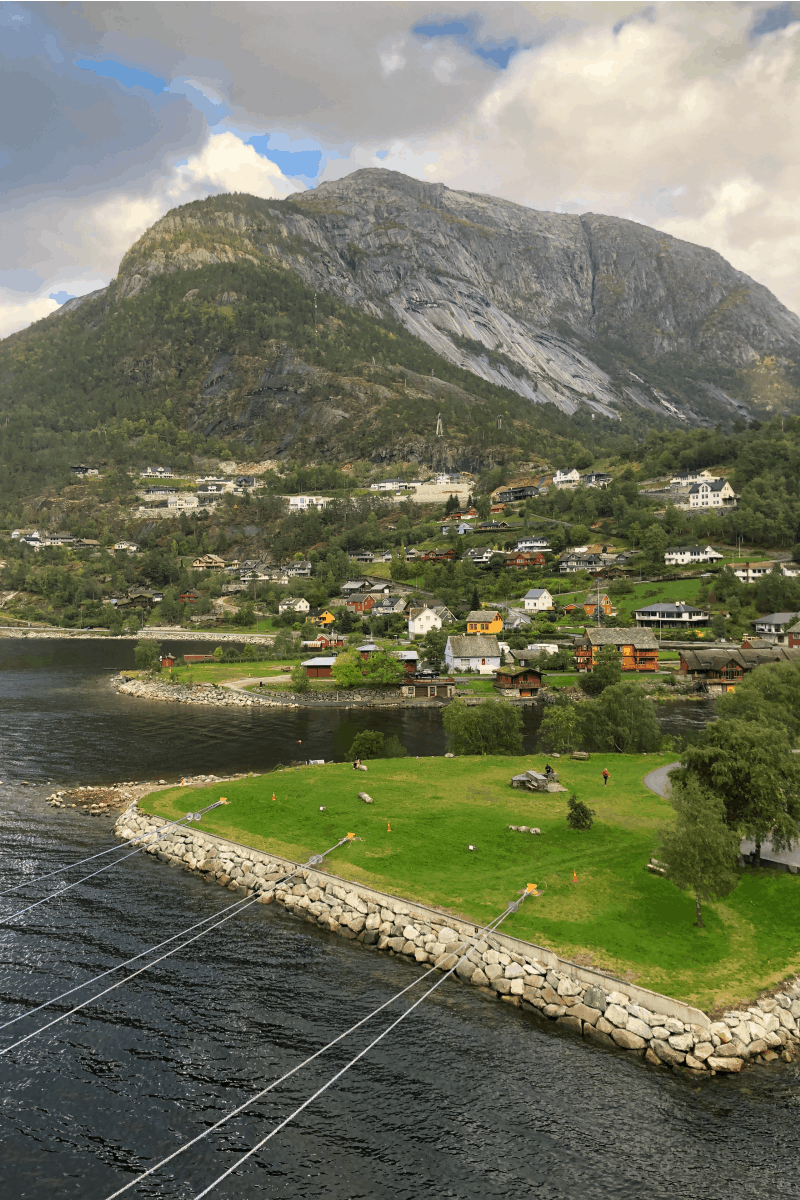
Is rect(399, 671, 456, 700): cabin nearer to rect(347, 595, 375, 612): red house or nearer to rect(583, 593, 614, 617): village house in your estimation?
rect(583, 593, 614, 617): village house

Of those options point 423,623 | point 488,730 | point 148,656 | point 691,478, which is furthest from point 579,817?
point 691,478

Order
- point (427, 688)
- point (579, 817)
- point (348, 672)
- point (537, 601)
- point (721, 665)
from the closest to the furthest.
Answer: point (579, 817) < point (427, 688) < point (721, 665) < point (348, 672) < point (537, 601)

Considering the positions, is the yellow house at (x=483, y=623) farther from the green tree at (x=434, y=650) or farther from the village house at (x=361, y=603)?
the village house at (x=361, y=603)

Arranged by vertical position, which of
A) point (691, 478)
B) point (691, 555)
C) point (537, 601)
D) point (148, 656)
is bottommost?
point (148, 656)

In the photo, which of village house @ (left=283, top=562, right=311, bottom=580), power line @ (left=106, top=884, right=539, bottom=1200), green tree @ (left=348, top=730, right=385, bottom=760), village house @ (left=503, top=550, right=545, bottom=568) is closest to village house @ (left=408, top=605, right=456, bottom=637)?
village house @ (left=503, top=550, right=545, bottom=568)

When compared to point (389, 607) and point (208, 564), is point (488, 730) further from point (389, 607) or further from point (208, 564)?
point (208, 564)

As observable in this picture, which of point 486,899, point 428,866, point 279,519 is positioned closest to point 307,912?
point 428,866

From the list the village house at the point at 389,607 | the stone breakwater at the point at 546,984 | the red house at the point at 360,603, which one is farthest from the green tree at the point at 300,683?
the stone breakwater at the point at 546,984
